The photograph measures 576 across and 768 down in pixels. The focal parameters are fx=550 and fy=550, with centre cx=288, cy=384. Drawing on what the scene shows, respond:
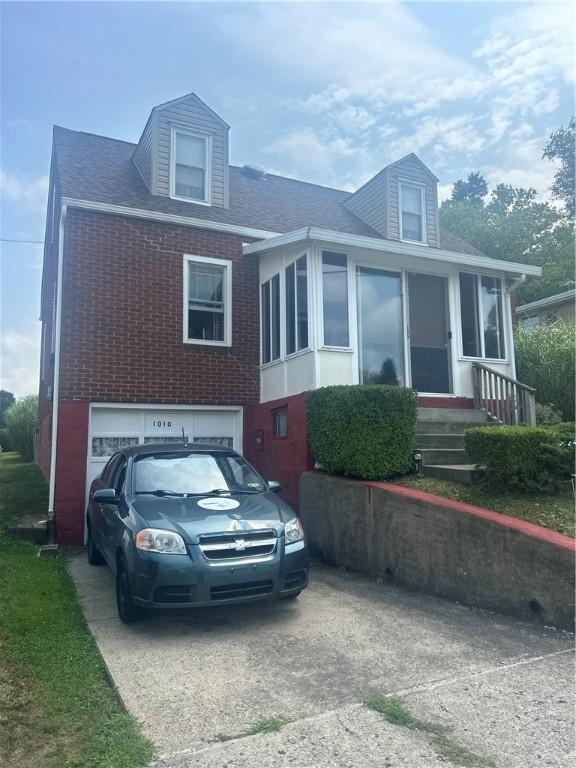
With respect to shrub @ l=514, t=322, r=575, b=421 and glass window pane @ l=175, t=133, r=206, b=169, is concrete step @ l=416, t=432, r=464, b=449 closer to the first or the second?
shrub @ l=514, t=322, r=575, b=421

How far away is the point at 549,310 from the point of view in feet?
68.7

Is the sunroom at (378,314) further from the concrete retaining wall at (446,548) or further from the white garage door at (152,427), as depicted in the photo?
the concrete retaining wall at (446,548)

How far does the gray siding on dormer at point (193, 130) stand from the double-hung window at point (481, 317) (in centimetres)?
543

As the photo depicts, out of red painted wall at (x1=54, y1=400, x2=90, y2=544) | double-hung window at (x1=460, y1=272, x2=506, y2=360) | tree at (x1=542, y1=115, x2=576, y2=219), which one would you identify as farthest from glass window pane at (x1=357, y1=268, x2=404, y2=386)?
tree at (x1=542, y1=115, x2=576, y2=219)

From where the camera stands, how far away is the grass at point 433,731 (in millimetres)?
2889

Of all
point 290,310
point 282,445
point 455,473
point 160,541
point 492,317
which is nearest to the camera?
point 160,541

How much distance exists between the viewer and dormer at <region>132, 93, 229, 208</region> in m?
11.5

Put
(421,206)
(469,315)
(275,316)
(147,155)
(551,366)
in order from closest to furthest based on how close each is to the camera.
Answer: (275,316), (469,315), (147,155), (551,366), (421,206)

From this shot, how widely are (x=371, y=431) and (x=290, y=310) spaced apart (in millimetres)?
3318

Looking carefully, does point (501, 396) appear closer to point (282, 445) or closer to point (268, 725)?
point (282, 445)

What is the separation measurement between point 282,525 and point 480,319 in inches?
280

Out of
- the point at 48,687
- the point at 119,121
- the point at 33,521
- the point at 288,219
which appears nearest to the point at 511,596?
the point at 48,687

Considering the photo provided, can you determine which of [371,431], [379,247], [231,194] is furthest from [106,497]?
[231,194]

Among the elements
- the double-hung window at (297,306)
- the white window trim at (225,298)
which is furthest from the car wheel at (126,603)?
the white window trim at (225,298)
